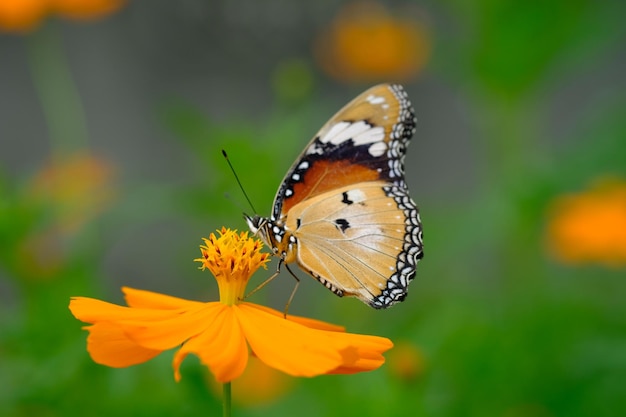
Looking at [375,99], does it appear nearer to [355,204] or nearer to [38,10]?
[355,204]

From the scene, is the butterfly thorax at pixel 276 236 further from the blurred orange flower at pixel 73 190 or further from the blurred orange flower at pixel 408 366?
the blurred orange flower at pixel 73 190

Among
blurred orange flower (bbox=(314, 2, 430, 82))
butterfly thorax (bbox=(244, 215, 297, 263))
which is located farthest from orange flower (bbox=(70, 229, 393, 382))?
blurred orange flower (bbox=(314, 2, 430, 82))

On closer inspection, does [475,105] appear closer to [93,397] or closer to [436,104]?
[436,104]

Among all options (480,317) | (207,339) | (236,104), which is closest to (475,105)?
(480,317)

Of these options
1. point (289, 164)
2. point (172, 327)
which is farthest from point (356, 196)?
point (289, 164)

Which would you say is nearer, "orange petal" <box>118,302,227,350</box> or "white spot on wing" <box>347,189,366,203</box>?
"orange petal" <box>118,302,227,350</box>

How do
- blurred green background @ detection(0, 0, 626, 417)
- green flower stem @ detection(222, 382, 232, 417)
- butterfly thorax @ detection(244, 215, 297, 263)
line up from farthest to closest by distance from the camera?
blurred green background @ detection(0, 0, 626, 417) → butterfly thorax @ detection(244, 215, 297, 263) → green flower stem @ detection(222, 382, 232, 417)

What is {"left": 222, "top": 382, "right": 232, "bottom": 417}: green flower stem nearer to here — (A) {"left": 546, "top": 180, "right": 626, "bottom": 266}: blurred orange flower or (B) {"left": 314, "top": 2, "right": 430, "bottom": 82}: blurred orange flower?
(A) {"left": 546, "top": 180, "right": 626, "bottom": 266}: blurred orange flower
